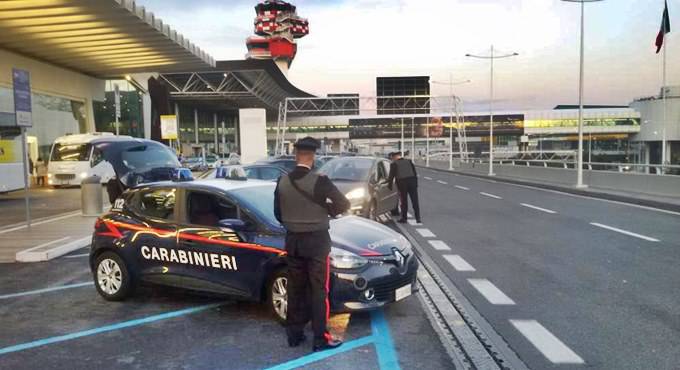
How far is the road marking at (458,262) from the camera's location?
7.95 meters

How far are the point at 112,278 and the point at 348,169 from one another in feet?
25.7

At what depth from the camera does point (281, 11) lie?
495 feet

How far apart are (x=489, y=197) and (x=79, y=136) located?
18.3 m

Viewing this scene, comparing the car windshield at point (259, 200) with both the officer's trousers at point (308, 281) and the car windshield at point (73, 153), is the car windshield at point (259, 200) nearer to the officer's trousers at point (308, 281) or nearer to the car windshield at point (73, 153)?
the officer's trousers at point (308, 281)

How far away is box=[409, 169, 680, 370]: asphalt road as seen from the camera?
477 centimetres

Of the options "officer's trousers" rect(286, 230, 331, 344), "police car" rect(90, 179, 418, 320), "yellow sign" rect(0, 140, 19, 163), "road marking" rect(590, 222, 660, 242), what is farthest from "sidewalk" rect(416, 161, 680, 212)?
"yellow sign" rect(0, 140, 19, 163)

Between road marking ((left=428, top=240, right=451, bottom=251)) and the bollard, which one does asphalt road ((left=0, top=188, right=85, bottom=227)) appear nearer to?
the bollard

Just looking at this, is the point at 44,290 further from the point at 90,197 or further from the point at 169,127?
the point at 169,127

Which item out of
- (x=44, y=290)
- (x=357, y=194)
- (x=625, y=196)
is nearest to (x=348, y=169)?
(x=357, y=194)

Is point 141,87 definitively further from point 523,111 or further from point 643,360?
point 523,111

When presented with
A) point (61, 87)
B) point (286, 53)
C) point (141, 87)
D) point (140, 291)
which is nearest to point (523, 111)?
point (286, 53)

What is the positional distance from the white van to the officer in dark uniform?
16355 millimetres

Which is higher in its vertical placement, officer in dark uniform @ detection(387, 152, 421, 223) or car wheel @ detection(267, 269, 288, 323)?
officer in dark uniform @ detection(387, 152, 421, 223)

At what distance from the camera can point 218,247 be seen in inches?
228
